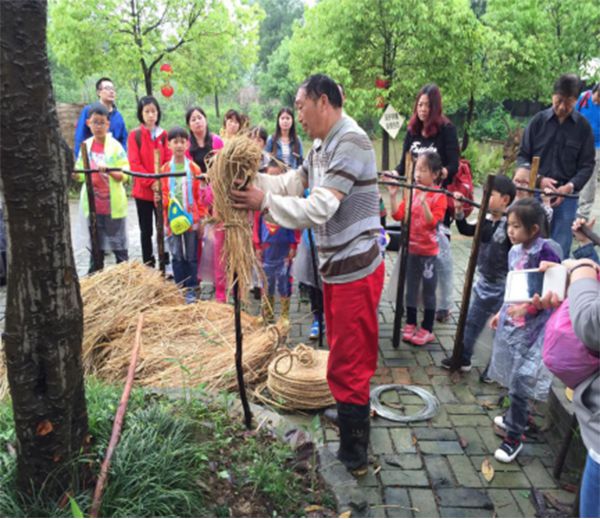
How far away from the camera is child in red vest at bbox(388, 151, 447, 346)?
4793 millimetres

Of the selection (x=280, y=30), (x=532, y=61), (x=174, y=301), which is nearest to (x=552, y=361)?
(x=174, y=301)

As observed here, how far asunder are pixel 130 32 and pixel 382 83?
583cm

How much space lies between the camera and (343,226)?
3002 mm

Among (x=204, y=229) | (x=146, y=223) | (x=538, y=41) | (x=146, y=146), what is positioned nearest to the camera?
(x=204, y=229)

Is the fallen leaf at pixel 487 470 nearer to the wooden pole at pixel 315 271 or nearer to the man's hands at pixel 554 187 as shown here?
the wooden pole at pixel 315 271

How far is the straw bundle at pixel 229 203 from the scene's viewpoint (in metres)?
2.68

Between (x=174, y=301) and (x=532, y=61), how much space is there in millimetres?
13509

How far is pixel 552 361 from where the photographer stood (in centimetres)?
221

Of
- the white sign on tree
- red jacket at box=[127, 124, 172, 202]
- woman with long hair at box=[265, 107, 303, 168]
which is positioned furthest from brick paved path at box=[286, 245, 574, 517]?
the white sign on tree

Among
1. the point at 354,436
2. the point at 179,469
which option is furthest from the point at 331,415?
the point at 179,469

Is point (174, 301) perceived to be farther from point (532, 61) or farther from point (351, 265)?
point (532, 61)

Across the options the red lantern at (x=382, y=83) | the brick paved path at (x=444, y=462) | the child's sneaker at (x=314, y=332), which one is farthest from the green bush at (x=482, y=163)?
the brick paved path at (x=444, y=462)

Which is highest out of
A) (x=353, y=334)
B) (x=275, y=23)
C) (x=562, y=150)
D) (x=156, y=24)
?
(x=275, y=23)

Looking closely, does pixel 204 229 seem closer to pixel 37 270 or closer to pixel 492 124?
pixel 37 270
